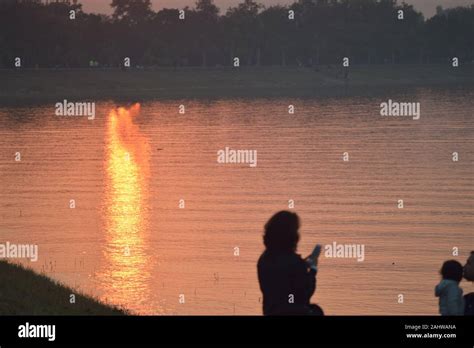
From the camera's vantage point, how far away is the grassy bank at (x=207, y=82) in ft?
372

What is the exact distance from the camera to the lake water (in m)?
22.0

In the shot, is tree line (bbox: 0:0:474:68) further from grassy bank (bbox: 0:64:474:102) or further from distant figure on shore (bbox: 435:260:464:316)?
distant figure on shore (bbox: 435:260:464:316)

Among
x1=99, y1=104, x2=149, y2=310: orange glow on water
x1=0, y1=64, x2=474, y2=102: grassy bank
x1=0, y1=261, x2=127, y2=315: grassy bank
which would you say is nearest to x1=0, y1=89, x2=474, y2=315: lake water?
x1=99, y1=104, x2=149, y2=310: orange glow on water

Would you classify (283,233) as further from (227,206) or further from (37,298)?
(227,206)

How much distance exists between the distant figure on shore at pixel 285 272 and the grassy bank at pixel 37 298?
5.64 meters

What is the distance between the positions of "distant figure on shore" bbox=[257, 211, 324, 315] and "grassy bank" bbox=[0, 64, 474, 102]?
96.9m

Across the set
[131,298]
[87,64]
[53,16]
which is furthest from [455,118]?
[53,16]

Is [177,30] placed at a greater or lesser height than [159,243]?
greater

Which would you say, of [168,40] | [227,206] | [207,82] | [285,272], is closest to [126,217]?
[227,206]

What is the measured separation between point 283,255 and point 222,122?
62240 millimetres

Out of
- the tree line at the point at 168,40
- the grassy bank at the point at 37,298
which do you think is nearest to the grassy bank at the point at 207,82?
the tree line at the point at 168,40

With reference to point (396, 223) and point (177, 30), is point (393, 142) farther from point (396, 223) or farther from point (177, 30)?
point (177, 30)

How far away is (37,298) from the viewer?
16.7 metres

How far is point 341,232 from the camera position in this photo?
2819 cm
